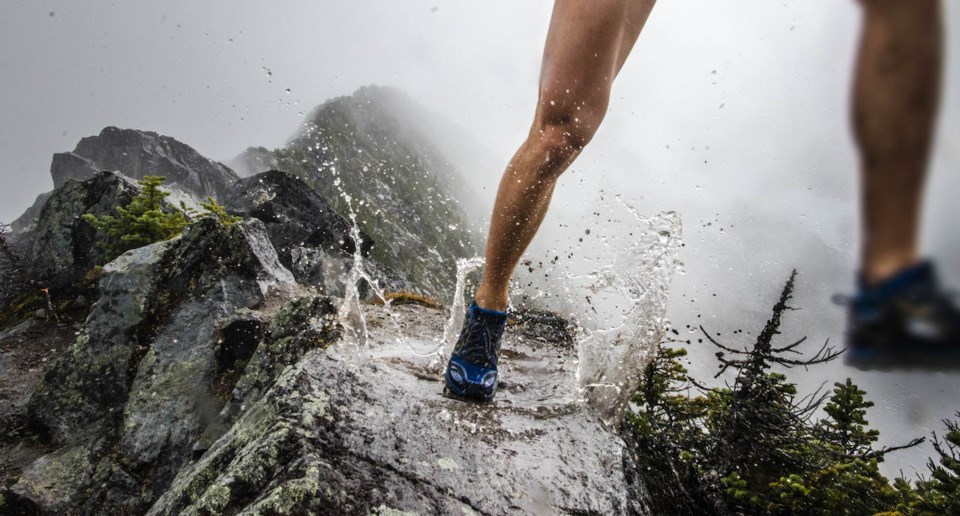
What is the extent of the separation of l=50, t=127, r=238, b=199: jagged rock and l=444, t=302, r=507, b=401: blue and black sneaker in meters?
63.5

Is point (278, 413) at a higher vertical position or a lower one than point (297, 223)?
lower

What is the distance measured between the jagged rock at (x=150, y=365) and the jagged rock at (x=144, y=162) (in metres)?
58.4

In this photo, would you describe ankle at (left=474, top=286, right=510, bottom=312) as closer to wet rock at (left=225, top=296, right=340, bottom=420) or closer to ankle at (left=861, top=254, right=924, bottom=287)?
wet rock at (left=225, top=296, right=340, bottom=420)

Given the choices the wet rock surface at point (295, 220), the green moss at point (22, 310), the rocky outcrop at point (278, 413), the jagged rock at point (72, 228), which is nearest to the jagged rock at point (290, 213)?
the wet rock surface at point (295, 220)

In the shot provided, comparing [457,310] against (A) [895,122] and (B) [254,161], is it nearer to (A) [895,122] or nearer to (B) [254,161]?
(A) [895,122]

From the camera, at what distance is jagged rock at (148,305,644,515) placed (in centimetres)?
155

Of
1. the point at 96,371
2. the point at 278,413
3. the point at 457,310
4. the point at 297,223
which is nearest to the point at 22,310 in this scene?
the point at 96,371

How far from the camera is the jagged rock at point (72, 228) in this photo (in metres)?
10.3

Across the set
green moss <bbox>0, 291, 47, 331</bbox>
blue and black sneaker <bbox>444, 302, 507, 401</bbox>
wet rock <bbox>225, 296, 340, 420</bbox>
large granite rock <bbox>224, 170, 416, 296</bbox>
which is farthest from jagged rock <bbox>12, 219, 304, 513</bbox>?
large granite rock <bbox>224, 170, 416, 296</bbox>

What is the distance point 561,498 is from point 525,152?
1.72 meters

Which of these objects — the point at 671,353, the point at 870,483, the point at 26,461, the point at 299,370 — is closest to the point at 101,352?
the point at 26,461

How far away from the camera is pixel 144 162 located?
6262cm

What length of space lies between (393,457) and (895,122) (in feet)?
6.07

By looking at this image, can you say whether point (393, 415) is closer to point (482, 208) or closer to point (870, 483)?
point (870, 483)
